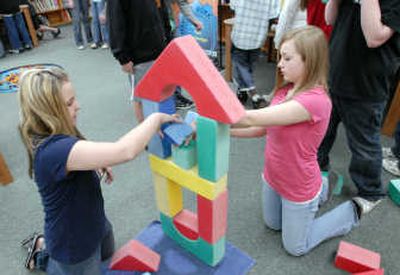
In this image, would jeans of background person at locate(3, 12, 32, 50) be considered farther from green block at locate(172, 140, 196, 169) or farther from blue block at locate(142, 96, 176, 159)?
green block at locate(172, 140, 196, 169)

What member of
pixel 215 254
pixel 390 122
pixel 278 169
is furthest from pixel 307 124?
pixel 390 122

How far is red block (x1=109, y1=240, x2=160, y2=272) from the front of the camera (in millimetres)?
1447

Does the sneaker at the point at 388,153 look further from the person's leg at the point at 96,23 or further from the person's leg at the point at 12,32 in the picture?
the person's leg at the point at 12,32

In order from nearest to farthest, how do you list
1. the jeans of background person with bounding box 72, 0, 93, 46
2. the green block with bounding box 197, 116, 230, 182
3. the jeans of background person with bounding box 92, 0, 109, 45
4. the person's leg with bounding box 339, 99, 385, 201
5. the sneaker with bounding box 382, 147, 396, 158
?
the green block with bounding box 197, 116, 230, 182
the person's leg with bounding box 339, 99, 385, 201
the sneaker with bounding box 382, 147, 396, 158
the jeans of background person with bounding box 92, 0, 109, 45
the jeans of background person with bounding box 72, 0, 93, 46

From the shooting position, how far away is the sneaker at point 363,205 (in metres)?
1.67

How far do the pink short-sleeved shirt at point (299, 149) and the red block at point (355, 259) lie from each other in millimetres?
312

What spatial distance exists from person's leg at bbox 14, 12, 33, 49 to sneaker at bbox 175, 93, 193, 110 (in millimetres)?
3161

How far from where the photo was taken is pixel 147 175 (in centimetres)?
217

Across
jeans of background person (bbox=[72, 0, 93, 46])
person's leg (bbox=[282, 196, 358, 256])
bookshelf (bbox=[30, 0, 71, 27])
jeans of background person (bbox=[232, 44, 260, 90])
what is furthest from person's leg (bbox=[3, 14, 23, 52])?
person's leg (bbox=[282, 196, 358, 256])

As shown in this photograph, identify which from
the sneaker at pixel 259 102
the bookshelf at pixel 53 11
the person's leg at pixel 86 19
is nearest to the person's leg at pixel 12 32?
the person's leg at pixel 86 19

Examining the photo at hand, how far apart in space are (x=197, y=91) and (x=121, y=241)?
3.36 ft

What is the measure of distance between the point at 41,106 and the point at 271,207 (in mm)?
1131

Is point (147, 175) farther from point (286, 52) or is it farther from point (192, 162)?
point (286, 52)

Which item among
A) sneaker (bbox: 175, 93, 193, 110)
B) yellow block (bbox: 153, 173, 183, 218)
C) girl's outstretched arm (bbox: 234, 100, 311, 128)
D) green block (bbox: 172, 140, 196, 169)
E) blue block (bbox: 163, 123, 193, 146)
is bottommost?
sneaker (bbox: 175, 93, 193, 110)
